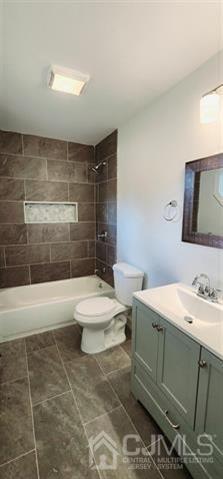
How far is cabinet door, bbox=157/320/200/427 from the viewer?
104cm

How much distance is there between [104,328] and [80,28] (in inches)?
87.7

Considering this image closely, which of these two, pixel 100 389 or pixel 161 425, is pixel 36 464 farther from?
pixel 161 425

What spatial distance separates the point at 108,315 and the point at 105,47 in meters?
2.03

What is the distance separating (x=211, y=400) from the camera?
3.10 feet

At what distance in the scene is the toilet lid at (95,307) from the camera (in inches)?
79.7

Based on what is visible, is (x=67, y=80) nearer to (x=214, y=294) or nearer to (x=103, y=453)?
(x=214, y=294)

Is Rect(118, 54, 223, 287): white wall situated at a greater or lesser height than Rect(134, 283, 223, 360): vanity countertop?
greater

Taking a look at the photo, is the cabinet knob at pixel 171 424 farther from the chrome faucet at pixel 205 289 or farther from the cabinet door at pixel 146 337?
the chrome faucet at pixel 205 289

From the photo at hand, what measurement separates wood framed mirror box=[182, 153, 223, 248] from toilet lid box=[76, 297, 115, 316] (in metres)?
1.01

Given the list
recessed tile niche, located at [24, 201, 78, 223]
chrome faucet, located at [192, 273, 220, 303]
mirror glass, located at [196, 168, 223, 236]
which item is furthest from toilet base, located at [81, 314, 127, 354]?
recessed tile niche, located at [24, 201, 78, 223]

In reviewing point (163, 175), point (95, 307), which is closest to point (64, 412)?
point (95, 307)

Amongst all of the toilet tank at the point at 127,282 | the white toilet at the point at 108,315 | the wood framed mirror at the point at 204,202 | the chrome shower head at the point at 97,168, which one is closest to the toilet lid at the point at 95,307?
the white toilet at the point at 108,315

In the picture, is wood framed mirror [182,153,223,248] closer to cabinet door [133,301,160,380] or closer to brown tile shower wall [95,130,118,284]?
Result: cabinet door [133,301,160,380]

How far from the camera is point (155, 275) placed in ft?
6.73
